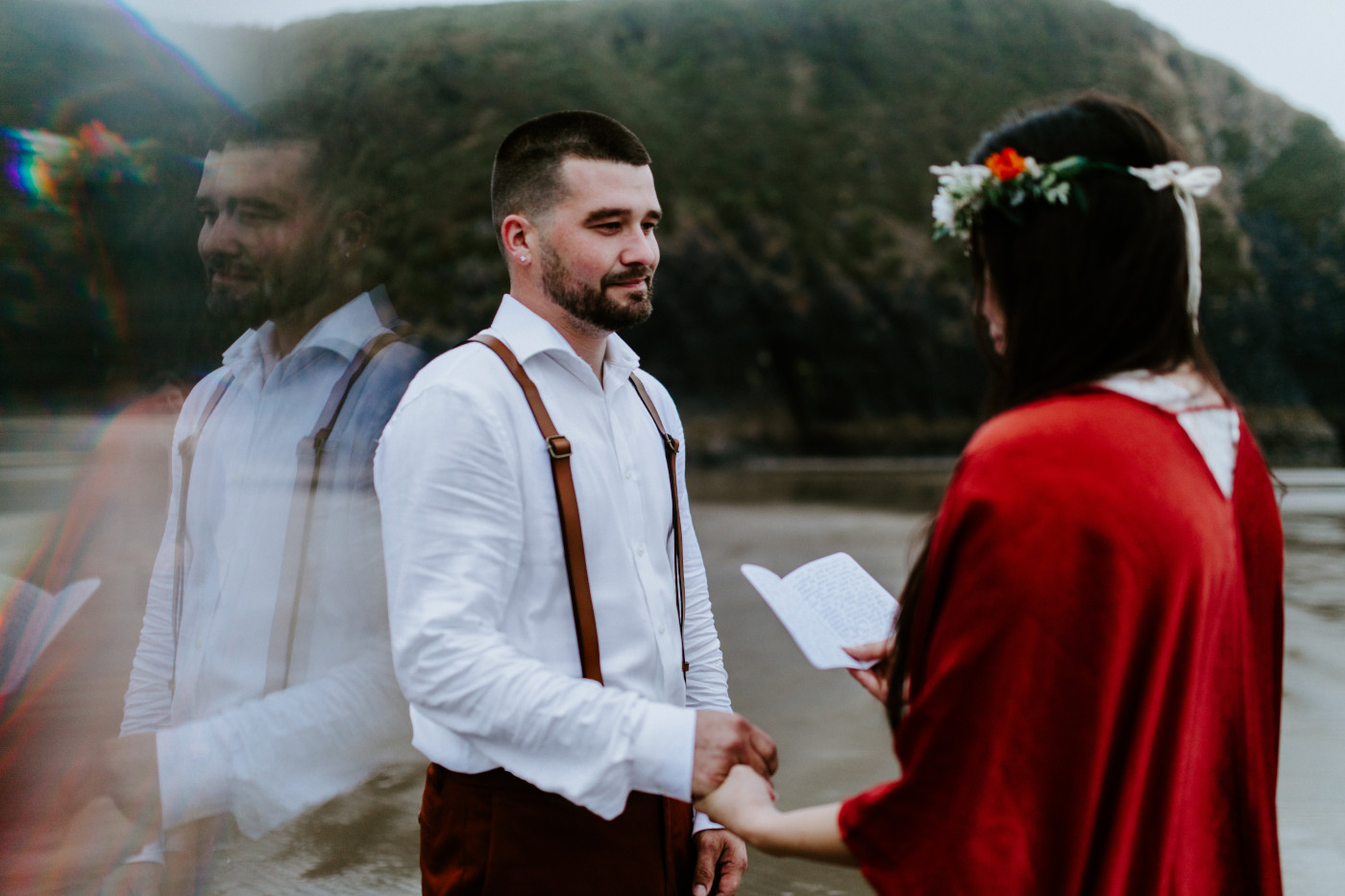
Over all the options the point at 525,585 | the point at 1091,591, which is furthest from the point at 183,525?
the point at 1091,591

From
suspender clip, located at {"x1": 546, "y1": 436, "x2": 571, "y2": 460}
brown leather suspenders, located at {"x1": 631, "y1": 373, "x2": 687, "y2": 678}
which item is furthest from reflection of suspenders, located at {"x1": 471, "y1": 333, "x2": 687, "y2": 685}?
brown leather suspenders, located at {"x1": 631, "y1": 373, "x2": 687, "y2": 678}

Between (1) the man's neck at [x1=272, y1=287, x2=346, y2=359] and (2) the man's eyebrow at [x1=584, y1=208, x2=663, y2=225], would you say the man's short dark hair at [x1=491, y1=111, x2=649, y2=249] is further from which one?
(1) the man's neck at [x1=272, y1=287, x2=346, y2=359]

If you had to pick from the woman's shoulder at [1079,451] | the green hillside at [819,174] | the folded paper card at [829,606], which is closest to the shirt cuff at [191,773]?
the folded paper card at [829,606]

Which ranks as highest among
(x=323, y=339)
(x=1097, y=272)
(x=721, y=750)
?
(x=1097, y=272)

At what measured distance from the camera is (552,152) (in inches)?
82.4

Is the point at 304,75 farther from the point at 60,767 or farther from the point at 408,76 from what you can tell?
the point at 408,76

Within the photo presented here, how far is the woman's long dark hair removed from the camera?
147 centimetres

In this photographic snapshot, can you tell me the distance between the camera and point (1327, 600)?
1145 cm

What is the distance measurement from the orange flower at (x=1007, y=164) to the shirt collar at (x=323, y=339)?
50.0 inches

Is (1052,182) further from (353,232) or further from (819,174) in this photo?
(819,174)

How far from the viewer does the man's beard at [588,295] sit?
81.4 inches

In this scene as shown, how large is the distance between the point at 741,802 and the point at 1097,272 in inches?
42.7

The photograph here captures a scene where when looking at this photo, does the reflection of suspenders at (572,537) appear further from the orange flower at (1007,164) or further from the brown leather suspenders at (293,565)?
the orange flower at (1007,164)

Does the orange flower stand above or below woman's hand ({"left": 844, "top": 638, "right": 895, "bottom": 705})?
above
